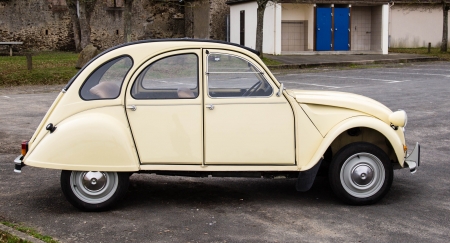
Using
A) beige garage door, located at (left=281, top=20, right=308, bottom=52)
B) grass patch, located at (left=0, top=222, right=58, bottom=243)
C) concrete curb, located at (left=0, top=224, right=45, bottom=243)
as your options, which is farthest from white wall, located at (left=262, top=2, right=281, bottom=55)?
concrete curb, located at (left=0, top=224, right=45, bottom=243)

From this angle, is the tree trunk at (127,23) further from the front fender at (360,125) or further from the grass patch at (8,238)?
the grass patch at (8,238)

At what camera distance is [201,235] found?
582cm

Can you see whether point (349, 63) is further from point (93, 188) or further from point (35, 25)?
point (93, 188)

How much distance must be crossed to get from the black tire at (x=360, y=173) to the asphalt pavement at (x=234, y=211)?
140 mm

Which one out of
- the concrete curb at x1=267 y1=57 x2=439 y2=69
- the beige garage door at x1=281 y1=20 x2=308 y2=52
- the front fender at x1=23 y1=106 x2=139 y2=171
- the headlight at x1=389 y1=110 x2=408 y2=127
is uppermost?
the beige garage door at x1=281 y1=20 x2=308 y2=52

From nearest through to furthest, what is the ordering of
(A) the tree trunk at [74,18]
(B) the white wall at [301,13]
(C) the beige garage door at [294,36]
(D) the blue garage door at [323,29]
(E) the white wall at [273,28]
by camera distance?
(A) the tree trunk at [74,18]
(E) the white wall at [273,28]
(D) the blue garage door at [323,29]
(B) the white wall at [301,13]
(C) the beige garage door at [294,36]

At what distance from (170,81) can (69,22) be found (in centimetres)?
3285

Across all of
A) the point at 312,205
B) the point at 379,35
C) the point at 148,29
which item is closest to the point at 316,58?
the point at 379,35

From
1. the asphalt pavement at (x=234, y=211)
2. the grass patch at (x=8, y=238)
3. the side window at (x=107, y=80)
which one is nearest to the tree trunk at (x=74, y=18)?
the asphalt pavement at (x=234, y=211)

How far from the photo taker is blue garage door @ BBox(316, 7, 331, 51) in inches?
1309

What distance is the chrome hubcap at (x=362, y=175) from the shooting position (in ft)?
21.9

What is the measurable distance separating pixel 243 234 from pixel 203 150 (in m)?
1.11

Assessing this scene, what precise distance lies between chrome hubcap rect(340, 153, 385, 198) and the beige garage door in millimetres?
27864

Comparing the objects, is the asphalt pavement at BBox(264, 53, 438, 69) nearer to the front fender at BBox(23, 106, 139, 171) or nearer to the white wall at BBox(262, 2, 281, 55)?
the white wall at BBox(262, 2, 281, 55)
